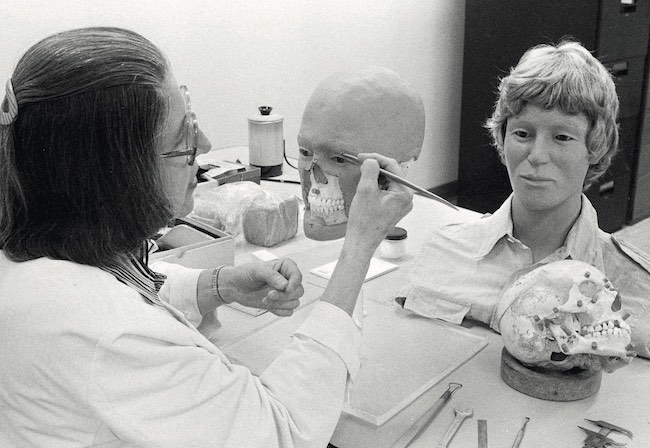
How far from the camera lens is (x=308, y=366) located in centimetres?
106

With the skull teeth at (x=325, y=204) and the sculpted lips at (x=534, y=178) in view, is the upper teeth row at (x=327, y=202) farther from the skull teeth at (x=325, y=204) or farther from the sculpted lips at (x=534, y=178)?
the sculpted lips at (x=534, y=178)

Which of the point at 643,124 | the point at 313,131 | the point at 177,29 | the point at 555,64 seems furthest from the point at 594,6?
the point at 313,131

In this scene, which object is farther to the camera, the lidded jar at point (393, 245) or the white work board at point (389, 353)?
the lidded jar at point (393, 245)

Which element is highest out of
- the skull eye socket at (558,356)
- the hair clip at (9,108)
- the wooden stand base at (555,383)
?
the hair clip at (9,108)

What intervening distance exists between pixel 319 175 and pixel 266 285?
29 centimetres

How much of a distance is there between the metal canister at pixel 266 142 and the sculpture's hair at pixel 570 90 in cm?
132

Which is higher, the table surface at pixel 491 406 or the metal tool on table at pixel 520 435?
the metal tool on table at pixel 520 435

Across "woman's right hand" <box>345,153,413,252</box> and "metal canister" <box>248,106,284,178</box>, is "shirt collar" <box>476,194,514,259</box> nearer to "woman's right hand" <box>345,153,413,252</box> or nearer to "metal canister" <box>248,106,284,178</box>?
"woman's right hand" <box>345,153,413,252</box>

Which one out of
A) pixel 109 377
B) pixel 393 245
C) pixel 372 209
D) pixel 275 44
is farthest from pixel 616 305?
pixel 275 44

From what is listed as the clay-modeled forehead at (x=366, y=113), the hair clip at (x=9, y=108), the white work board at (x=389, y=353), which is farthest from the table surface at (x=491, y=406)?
the hair clip at (x=9, y=108)

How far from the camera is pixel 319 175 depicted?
59.4 inches

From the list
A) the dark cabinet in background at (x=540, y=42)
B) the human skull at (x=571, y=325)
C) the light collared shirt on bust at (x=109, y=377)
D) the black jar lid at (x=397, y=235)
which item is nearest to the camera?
the light collared shirt on bust at (x=109, y=377)

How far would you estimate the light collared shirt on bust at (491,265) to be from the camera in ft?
4.97

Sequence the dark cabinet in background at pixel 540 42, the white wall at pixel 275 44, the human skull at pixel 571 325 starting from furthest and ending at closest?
1. the dark cabinet in background at pixel 540 42
2. the white wall at pixel 275 44
3. the human skull at pixel 571 325
